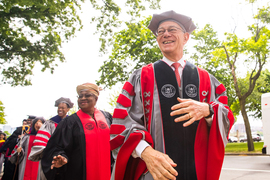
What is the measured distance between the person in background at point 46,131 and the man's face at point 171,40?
10.9 feet

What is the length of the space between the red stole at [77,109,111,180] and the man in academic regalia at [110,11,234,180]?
2.07m

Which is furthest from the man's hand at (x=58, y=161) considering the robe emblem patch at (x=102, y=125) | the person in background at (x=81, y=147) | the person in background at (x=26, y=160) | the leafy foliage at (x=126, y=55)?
the leafy foliage at (x=126, y=55)

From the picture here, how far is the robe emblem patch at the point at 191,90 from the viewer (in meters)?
1.71

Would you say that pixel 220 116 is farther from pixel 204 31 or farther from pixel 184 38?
pixel 204 31

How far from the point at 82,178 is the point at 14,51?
923 cm

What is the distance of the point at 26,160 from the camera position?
566 cm

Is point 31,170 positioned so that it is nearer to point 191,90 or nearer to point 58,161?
point 58,161

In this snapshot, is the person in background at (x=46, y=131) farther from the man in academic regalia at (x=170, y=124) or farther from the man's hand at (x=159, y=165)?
the man's hand at (x=159, y=165)

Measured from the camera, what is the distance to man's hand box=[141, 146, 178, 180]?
1323mm

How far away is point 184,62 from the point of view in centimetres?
192

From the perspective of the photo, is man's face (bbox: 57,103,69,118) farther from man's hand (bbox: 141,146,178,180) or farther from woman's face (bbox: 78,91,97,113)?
man's hand (bbox: 141,146,178,180)

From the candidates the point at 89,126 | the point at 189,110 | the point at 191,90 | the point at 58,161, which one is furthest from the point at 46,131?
the point at 189,110

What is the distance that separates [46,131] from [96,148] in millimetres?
1501

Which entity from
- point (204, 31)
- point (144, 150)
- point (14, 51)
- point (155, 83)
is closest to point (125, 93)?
point (155, 83)
